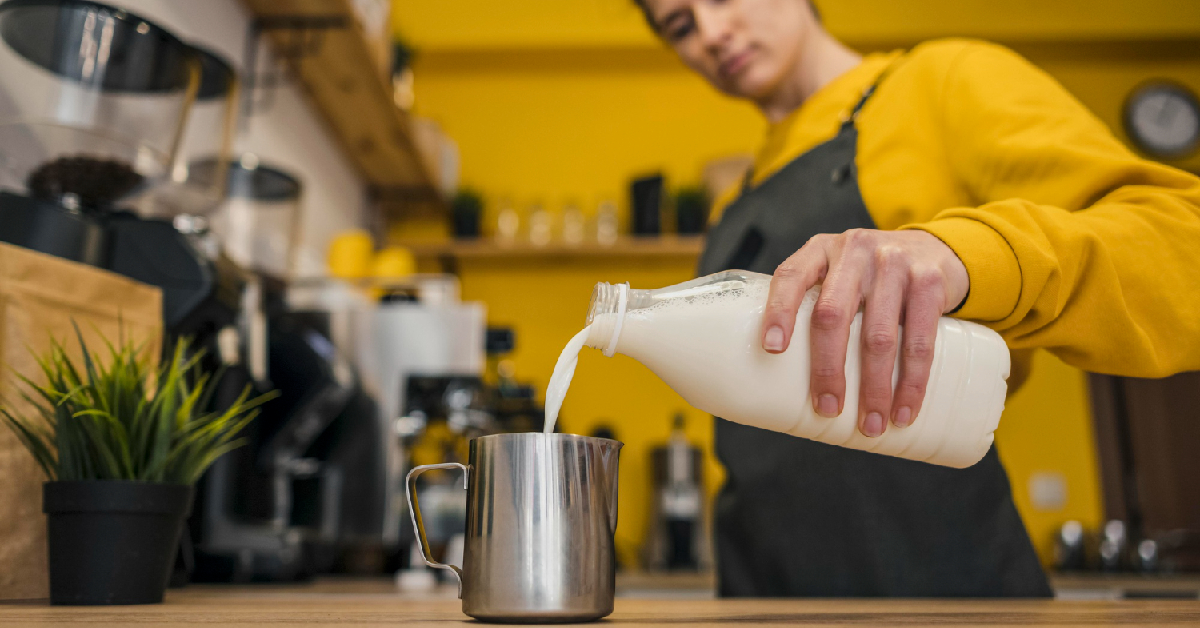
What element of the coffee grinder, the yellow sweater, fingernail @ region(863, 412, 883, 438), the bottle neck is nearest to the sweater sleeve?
the yellow sweater

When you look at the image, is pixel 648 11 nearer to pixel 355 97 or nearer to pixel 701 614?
pixel 701 614

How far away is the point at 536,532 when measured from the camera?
572 millimetres

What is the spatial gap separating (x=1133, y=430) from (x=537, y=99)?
2340 millimetres

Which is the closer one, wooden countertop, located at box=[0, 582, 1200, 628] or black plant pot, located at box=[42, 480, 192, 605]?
wooden countertop, located at box=[0, 582, 1200, 628]

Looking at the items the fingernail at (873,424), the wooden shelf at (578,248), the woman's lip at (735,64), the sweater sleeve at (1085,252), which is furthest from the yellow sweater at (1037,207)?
the wooden shelf at (578,248)

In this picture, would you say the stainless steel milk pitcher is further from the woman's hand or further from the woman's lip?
the woman's lip

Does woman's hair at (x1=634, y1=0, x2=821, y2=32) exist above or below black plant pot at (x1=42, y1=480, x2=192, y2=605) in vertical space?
above

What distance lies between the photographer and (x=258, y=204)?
5.13ft

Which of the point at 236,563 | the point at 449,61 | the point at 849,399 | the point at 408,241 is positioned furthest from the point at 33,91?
the point at 449,61

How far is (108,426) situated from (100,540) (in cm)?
9

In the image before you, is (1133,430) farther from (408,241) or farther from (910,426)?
(910,426)

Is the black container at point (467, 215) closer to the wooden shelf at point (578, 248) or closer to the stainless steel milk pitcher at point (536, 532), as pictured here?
the wooden shelf at point (578, 248)

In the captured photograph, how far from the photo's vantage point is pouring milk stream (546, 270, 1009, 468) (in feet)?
1.87

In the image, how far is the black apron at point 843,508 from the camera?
103 centimetres
